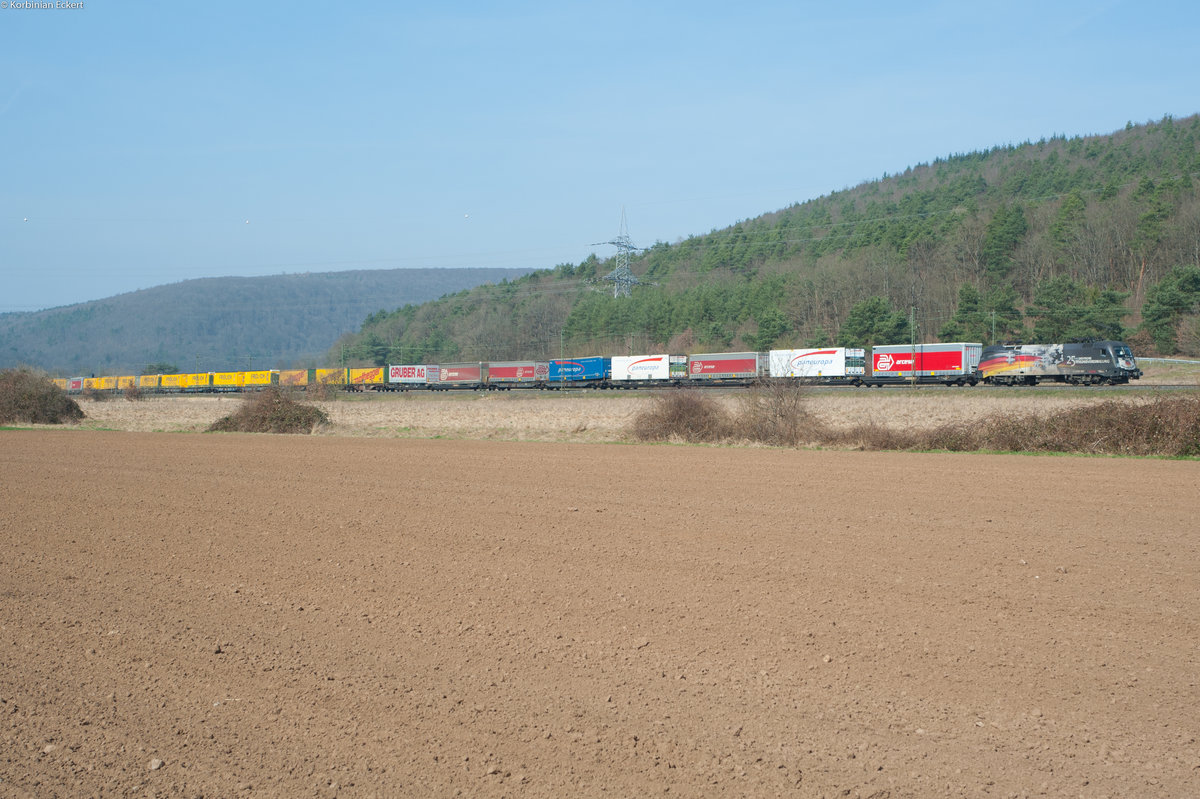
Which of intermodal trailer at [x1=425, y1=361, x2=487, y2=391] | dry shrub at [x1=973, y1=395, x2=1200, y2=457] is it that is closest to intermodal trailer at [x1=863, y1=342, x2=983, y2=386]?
dry shrub at [x1=973, y1=395, x2=1200, y2=457]

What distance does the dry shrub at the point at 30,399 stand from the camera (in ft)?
149

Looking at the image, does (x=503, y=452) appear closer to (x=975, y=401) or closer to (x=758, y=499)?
(x=758, y=499)

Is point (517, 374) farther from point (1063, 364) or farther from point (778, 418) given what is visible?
point (778, 418)

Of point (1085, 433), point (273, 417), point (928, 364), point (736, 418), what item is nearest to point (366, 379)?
point (273, 417)

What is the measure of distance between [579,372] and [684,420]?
43270mm

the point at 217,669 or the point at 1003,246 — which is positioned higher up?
the point at 1003,246

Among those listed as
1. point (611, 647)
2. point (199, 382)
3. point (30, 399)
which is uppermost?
point (199, 382)

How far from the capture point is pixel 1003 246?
89.8 m

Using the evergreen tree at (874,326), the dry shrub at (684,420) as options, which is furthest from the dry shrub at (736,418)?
the evergreen tree at (874,326)

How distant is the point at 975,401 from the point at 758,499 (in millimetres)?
32940

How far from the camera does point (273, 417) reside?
124 ft

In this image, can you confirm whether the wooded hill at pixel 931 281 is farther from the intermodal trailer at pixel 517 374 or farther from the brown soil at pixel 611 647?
the brown soil at pixel 611 647

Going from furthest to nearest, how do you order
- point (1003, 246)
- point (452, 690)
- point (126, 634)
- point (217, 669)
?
point (1003, 246) → point (126, 634) → point (217, 669) → point (452, 690)

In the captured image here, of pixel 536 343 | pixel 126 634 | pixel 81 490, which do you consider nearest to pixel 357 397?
pixel 536 343
